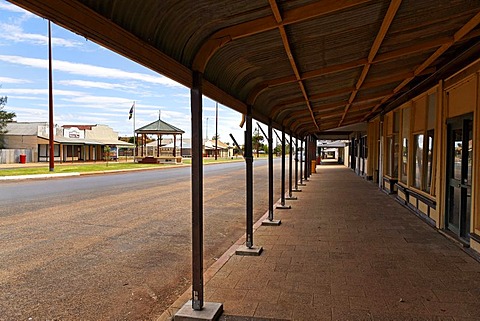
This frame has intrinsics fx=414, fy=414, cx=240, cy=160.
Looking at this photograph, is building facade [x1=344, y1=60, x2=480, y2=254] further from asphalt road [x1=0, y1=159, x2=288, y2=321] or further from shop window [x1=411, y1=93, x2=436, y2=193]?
asphalt road [x1=0, y1=159, x2=288, y2=321]

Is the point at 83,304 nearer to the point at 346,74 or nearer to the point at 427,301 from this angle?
the point at 427,301

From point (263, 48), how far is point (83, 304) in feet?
10.4

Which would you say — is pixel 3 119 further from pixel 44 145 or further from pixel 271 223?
pixel 271 223

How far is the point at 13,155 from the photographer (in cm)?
3925

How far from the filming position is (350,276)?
4.85 m

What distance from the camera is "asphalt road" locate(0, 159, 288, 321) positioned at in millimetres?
4207

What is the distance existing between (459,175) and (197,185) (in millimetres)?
4698

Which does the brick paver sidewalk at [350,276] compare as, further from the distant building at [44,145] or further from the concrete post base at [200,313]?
the distant building at [44,145]

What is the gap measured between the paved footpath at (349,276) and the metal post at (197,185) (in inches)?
14.2

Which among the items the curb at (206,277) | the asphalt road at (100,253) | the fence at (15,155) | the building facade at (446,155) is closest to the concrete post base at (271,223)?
the asphalt road at (100,253)

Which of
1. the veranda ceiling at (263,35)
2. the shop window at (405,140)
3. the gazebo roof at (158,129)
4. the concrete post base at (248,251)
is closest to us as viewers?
the veranda ceiling at (263,35)

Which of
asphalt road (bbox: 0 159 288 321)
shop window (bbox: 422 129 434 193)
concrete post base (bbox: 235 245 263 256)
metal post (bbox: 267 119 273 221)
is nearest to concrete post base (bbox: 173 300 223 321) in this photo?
asphalt road (bbox: 0 159 288 321)

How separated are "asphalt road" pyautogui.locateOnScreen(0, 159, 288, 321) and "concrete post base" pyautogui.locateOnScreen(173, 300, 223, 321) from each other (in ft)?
1.15

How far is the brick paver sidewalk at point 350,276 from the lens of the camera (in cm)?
388
